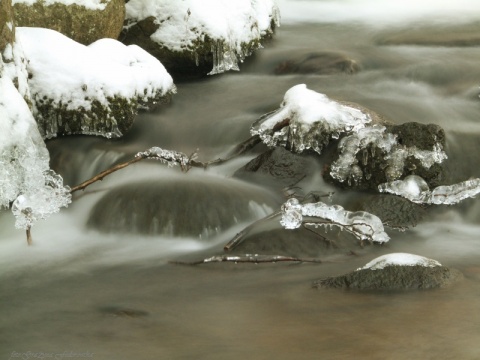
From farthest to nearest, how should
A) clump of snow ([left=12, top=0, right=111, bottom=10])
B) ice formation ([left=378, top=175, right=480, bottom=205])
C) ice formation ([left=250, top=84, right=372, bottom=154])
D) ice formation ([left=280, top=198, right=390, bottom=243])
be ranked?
clump of snow ([left=12, top=0, right=111, bottom=10]) < ice formation ([left=250, top=84, right=372, bottom=154]) < ice formation ([left=378, top=175, right=480, bottom=205]) < ice formation ([left=280, top=198, right=390, bottom=243])

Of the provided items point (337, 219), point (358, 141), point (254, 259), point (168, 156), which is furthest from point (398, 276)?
point (168, 156)

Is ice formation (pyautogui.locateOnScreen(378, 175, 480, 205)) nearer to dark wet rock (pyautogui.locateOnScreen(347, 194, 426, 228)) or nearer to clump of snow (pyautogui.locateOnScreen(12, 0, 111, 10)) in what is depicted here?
dark wet rock (pyautogui.locateOnScreen(347, 194, 426, 228))

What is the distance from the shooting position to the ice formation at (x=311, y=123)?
17.8ft

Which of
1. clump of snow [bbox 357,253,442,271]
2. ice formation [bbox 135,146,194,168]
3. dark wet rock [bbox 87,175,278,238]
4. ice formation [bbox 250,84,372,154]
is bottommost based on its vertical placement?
dark wet rock [bbox 87,175,278,238]

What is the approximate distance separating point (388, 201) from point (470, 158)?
0.85 m

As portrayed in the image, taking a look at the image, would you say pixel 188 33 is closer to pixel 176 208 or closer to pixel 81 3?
pixel 81 3

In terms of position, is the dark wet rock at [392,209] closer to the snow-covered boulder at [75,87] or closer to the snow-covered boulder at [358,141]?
the snow-covered boulder at [358,141]

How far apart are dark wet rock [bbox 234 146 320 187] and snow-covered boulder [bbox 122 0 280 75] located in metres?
2.07

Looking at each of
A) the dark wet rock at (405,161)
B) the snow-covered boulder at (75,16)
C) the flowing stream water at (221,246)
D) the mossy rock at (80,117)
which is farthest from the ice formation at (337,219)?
the snow-covered boulder at (75,16)

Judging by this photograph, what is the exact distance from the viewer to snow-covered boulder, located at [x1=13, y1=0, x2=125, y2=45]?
6266 mm

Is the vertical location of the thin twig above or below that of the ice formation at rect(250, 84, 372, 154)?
below

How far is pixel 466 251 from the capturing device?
4641mm

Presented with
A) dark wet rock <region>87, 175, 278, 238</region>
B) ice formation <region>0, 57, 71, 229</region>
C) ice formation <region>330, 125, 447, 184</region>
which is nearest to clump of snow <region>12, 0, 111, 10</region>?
ice formation <region>0, 57, 71, 229</region>

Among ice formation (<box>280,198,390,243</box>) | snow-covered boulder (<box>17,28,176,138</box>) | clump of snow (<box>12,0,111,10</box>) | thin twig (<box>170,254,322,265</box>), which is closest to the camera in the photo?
thin twig (<box>170,254,322,265</box>)
